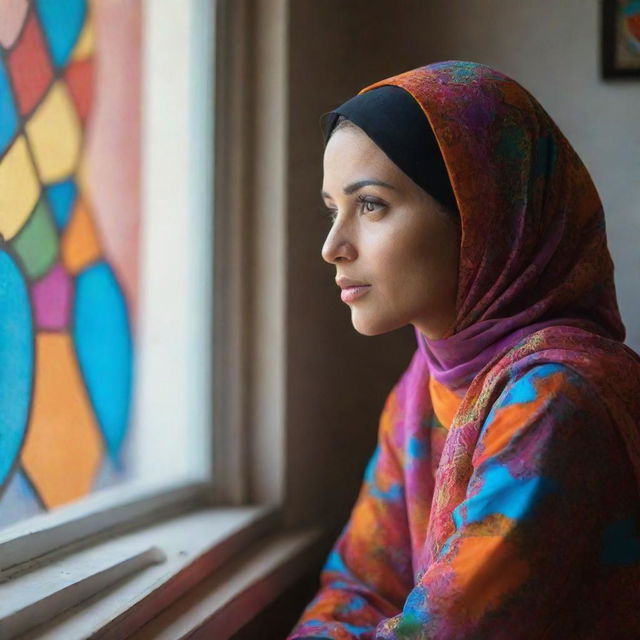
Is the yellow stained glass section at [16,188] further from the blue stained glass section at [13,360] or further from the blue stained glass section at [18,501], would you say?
the blue stained glass section at [18,501]

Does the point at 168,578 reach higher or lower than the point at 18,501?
lower

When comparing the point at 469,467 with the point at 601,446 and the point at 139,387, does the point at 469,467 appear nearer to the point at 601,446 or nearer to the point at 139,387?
the point at 601,446

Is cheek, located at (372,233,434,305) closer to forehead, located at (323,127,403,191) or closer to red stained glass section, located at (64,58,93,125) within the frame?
forehead, located at (323,127,403,191)

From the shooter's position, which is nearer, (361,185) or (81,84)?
(361,185)

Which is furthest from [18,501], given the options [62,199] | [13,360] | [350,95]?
[350,95]

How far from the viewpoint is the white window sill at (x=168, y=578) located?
38.9 inches

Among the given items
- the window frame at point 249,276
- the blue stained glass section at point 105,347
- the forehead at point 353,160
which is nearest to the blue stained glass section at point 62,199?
the blue stained glass section at point 105,347

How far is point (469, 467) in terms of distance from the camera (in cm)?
106

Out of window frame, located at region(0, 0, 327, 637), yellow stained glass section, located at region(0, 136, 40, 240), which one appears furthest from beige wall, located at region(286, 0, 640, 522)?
yellow stained glass section, located at region(0, 136, 40, 240)

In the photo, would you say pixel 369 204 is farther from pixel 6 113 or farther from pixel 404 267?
pixel 6 113

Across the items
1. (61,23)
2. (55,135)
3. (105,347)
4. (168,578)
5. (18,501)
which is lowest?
(168,578)

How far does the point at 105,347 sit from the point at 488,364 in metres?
0.66

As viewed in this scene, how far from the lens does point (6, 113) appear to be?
110cm

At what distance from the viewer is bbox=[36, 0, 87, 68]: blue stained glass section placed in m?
1.21
